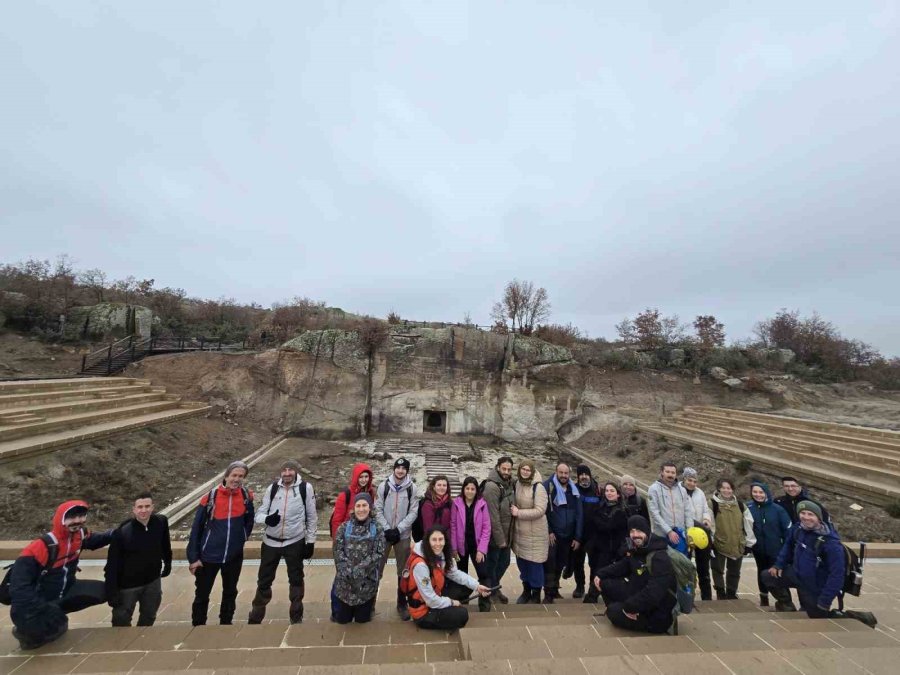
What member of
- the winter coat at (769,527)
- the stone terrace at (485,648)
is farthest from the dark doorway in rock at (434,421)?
the stone terrace at (485,648)

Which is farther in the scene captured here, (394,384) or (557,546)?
(394,384)

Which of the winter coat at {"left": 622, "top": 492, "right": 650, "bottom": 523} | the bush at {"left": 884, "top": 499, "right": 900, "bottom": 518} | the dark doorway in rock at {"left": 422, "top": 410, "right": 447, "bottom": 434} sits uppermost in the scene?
the winter coat at {"left": 622, "top": 492, "right": 650, "bottom": 523}

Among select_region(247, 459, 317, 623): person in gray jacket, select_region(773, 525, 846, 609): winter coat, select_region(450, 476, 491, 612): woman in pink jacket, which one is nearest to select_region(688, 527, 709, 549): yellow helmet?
select_region(773, 525, 846, 609): winter coat

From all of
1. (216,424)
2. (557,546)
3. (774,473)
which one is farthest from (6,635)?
(774,473)

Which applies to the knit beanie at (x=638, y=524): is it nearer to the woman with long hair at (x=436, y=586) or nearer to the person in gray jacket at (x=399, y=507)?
the woman with long hair at (x=436, y=586)

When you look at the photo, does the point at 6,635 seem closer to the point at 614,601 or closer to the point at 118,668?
the point at 118,668

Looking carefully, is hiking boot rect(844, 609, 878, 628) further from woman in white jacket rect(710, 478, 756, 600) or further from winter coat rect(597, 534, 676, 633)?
winter coat rect(597, 534, 676, 633)

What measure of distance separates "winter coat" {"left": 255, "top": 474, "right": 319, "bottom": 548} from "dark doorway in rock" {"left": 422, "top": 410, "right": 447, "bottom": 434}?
53.7 feet

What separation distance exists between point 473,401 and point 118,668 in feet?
60.6

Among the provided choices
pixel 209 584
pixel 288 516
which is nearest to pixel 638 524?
pixel 288 516

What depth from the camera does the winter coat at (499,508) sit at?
4.22 meters

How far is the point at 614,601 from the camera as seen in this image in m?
3.61

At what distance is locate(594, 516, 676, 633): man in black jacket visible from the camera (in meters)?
3.18

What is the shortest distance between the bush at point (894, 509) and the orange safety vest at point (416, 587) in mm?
10206
